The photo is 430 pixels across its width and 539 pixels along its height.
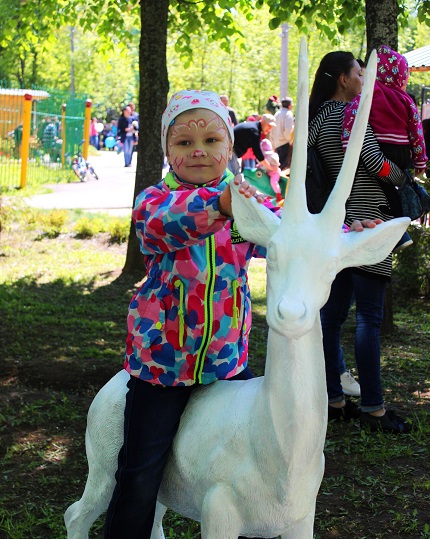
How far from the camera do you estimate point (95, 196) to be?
1764cm

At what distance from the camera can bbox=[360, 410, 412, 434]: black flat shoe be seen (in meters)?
4.95

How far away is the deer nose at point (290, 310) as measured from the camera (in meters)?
1.93

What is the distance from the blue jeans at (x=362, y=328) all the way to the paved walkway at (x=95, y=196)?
963 cm

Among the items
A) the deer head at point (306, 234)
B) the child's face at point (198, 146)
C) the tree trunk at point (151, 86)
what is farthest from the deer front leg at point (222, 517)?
the tree trunk at point (151, 86)

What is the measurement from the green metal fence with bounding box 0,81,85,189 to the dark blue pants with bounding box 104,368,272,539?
15.1 m

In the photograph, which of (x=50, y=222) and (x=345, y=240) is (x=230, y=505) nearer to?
(x=345, y=240)

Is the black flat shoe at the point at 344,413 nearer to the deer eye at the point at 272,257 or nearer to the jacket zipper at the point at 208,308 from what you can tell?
the jacket zipper at the point at 208,308

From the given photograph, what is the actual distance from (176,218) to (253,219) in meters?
0.31

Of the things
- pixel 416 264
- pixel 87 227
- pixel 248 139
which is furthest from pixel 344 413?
pixel 248 139

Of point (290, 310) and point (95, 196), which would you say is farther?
point (95, 196)

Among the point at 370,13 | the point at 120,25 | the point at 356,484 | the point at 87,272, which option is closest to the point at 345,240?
the point at 356,484

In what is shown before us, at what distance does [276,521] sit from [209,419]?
39cm

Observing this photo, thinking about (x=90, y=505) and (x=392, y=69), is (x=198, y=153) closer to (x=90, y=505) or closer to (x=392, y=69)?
(x=90, y=505)

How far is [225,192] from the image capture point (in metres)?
2.25
